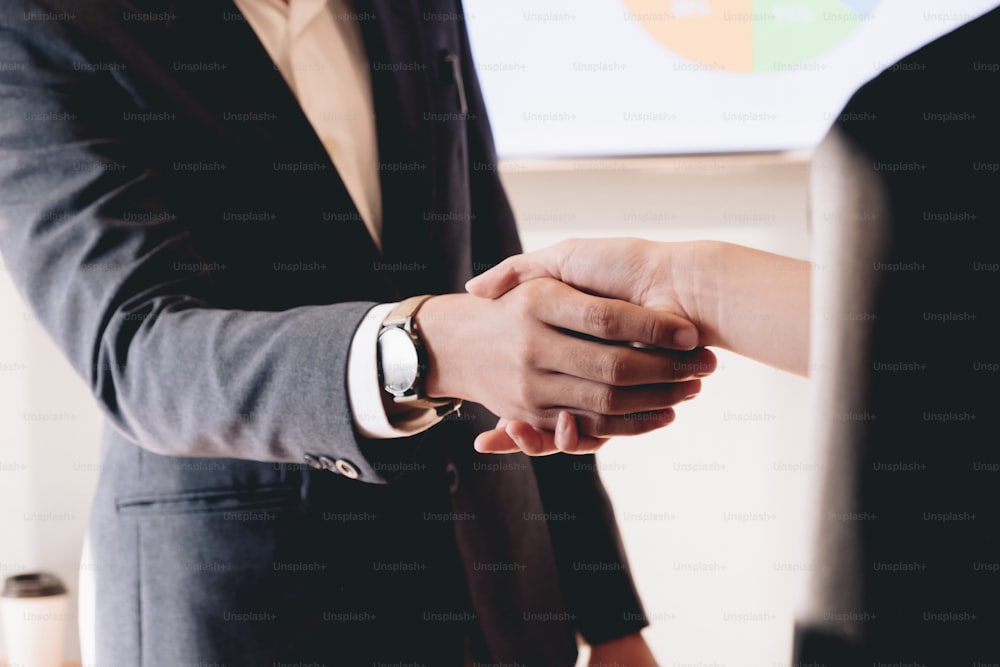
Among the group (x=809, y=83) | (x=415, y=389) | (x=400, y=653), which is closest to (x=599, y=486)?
(x=400, y=653)

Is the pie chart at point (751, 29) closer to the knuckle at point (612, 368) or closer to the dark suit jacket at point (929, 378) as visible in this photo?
the knuckle at point (612, 368)

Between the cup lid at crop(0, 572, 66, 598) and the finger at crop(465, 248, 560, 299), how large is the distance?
1795mm

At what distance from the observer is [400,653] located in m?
0.90

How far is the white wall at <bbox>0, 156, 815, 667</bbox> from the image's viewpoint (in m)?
1.97

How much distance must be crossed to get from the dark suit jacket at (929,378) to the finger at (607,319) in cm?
48

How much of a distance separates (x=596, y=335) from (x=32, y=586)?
194 centimetres

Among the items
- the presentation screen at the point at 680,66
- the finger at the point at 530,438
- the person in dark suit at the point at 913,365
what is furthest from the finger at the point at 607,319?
the presentation screen at the point at 680,66

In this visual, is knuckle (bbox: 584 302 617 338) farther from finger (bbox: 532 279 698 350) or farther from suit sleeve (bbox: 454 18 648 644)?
suit sleeve (bbox: 454 18 648 644)

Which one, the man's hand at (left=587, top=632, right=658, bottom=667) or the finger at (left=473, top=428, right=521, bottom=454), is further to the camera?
the man's hand at (left=587, top=632, right=658, bottom=667)

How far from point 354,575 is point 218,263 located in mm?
372

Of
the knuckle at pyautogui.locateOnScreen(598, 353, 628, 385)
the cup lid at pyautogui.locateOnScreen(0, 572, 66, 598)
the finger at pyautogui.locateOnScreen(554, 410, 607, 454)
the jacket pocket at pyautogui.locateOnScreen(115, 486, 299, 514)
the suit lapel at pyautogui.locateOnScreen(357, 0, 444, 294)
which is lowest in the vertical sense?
the cup lid at pyautogui.locateOnScreen(0, 572, 66, 598)

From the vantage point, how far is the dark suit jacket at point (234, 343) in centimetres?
73

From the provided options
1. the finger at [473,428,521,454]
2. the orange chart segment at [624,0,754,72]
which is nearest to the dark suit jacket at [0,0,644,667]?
the finger at [473,428,521,454]

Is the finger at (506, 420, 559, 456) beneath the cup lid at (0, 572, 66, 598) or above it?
above
